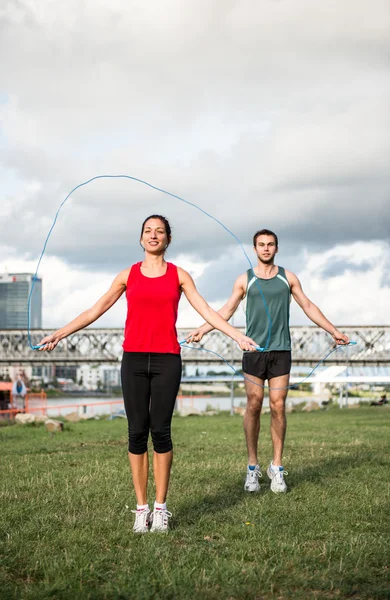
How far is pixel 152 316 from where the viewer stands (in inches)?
191

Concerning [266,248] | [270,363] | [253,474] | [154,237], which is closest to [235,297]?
[266,248]

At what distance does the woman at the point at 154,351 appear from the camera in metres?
4.86

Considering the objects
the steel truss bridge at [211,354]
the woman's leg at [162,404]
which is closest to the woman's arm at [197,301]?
the woman's leg at [162,404]

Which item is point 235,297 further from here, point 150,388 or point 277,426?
point 150,388

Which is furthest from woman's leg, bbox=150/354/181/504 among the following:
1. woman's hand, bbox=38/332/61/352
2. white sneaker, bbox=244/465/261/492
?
white sneaker, bbox=244/465/261/492

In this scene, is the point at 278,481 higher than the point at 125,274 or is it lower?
lower

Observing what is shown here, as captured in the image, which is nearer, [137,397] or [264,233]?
[137,397]

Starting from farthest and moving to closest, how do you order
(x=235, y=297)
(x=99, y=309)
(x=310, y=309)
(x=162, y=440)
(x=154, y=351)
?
(x=310, y=309), (x=235, y=297), (x=99, y=309), (x=162, y=440), (x=154, y=351)

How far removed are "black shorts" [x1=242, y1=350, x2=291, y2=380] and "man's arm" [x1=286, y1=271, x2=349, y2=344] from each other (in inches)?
17.2

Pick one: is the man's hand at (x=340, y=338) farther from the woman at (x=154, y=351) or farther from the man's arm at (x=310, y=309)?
the woman at (x=154, y=351)

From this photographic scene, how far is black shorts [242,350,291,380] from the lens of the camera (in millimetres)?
6523

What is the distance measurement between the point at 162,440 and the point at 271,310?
6.54ft

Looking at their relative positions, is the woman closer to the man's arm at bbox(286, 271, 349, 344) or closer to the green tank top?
the green tank top

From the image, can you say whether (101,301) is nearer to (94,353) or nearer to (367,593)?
(367,593)
